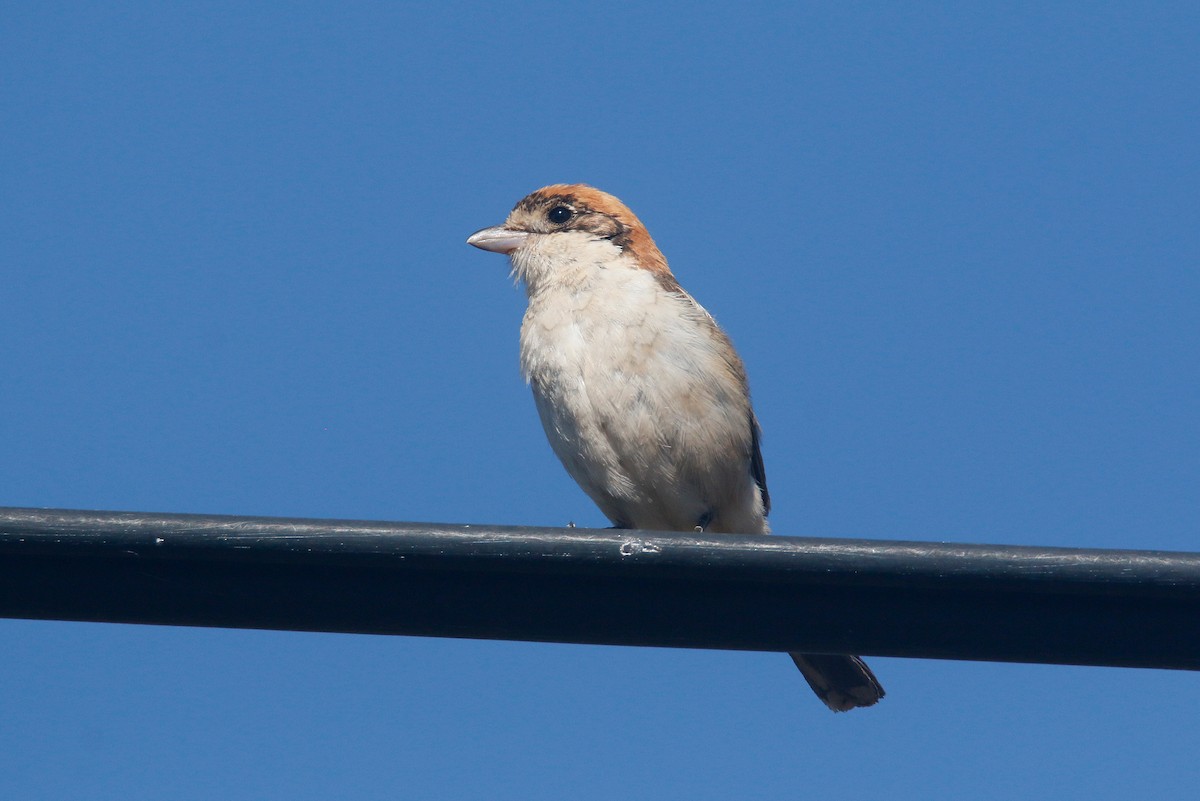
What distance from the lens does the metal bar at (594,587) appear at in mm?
2770

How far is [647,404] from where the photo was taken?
220 inches

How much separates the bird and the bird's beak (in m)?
0.49

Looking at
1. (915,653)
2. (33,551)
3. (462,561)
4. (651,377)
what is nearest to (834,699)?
(651,377)

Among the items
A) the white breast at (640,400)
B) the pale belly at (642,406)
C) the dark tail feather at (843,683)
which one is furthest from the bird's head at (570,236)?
the dark tail feather at (843,683)

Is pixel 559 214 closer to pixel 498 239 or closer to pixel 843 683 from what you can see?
pixel 498 239

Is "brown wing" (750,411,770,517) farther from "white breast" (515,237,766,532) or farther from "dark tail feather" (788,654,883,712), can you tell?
"dark tail feather" (788,654,883,712)

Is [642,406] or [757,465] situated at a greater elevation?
[642,406]

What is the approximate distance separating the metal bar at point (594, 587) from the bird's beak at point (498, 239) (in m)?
4.18

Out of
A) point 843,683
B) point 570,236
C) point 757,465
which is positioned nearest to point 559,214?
point 570,236

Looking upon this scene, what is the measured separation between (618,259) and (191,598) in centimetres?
386

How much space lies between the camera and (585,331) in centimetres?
573

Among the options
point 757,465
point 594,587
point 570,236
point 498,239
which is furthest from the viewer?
point 498,239

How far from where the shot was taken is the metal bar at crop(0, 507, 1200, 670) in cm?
277

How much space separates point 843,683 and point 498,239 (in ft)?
9.82
